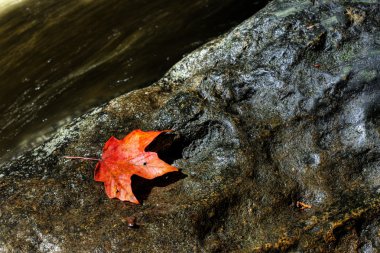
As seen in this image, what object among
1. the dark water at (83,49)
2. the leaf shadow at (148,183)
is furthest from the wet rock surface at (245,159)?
the dark water at (83,49)

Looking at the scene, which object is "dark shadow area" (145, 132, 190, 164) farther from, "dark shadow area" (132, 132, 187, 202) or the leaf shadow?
the leaf shadow

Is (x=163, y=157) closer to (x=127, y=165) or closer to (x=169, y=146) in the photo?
(x=169, y=146)

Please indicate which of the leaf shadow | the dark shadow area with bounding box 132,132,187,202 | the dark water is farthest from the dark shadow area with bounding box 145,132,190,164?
the dark water

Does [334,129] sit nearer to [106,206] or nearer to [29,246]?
[106,206]

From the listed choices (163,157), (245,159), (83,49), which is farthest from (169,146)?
(83,49)

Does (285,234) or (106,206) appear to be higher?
(106,206)

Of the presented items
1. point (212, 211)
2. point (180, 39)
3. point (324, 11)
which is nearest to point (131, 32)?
point (180, 39)
